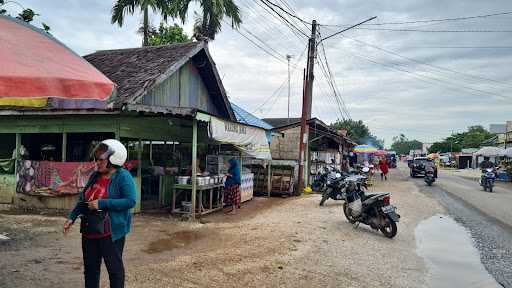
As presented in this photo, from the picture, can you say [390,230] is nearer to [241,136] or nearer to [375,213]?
[375,213]

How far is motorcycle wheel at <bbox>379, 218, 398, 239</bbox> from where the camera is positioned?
327 inches

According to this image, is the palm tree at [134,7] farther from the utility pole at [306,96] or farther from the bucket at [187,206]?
the bucket at [187,206]

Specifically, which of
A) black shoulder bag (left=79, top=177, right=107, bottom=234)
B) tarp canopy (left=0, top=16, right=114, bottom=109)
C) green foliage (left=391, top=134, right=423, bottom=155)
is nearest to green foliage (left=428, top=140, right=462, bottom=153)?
green foliage (left=391, top=134, right=423, bottom=155)

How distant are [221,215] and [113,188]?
722 cm

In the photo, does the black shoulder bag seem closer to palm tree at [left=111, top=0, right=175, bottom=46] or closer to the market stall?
the market stall

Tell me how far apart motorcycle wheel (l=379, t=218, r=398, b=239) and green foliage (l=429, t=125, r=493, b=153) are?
77500 millimetres

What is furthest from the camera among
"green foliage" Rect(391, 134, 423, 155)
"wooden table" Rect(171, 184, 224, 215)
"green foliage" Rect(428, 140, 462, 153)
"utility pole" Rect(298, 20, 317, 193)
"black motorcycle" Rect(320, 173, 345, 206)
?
"green foliage" Rect(391, 134, 423, 155)

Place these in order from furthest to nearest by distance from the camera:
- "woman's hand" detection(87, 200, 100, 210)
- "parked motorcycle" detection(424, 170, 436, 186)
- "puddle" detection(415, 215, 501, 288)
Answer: "parked motorcycle" detection(424, 170, 436, 186) < "puddle" detection(415, 215, 501, 288) < "woman's hand" detection(87, 200, 100, 210)

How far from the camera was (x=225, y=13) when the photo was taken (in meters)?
18.0

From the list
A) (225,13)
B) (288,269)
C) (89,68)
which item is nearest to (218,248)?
(288,269)

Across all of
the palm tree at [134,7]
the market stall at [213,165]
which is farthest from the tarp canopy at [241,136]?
the palm tree at [134,7]

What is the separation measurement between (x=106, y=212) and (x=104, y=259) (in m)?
0.45

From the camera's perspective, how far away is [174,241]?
7.52 metres

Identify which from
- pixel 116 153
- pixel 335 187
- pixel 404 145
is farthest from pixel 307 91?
pixel 404 145
